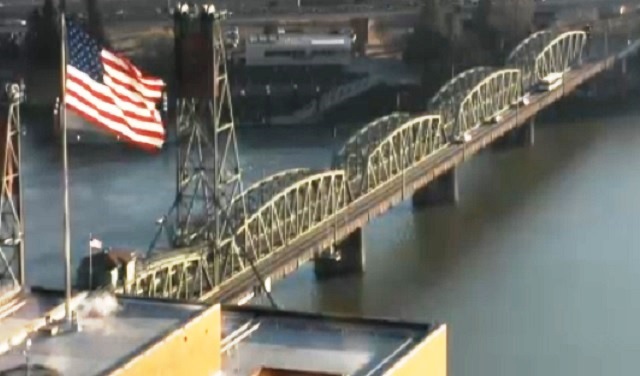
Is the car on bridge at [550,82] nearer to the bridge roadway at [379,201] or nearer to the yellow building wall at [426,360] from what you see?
the bridge roadway at [379,201]

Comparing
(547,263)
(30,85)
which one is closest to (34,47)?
(30,85)

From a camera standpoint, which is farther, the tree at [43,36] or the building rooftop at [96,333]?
the tree at [43,36]

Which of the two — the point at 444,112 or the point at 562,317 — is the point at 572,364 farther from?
the point at 444,112

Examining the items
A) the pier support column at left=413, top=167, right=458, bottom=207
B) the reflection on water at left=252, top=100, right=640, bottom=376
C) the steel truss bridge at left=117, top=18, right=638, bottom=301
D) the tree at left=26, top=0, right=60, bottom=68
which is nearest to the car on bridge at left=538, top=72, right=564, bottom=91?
the steel truss bridge at left=117, top=18, right=638, bottom=301

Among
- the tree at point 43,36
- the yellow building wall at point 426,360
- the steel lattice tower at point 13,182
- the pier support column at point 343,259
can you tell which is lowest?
the pier support column at point 343,259

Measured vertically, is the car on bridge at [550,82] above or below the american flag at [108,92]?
below

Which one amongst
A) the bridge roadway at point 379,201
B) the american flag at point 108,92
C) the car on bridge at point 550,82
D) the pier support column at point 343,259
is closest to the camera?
the american flag at point 108,92

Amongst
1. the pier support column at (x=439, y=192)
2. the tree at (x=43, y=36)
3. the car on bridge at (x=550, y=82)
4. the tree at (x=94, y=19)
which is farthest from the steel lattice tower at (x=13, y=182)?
the tree at (x=94, y=19)

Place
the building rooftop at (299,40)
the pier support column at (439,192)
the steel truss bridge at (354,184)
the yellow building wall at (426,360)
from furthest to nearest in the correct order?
the building rooftop at (299,40)
the pier support column at (439,192)
the steel truss bridge at (354,184)
the yellow building wall at (426,360)
